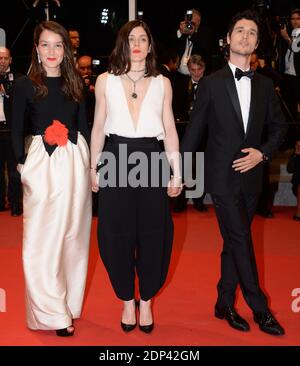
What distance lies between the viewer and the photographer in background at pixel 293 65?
8391 millimetres

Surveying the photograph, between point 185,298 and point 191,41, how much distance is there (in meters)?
4.87

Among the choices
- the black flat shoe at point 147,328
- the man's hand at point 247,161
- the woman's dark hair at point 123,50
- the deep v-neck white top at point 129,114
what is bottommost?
the black flat shoe at point 147,328

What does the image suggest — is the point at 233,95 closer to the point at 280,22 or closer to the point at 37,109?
the point at 37,109

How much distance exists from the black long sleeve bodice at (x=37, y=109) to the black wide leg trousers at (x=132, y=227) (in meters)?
0.31

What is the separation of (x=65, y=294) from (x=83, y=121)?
105 cm

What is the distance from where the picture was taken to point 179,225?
6.81 metres

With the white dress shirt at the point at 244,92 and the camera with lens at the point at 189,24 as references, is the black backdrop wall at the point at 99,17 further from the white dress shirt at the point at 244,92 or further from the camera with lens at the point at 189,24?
the white dress shirt at the point at 244,92

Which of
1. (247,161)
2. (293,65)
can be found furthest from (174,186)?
(293,65)

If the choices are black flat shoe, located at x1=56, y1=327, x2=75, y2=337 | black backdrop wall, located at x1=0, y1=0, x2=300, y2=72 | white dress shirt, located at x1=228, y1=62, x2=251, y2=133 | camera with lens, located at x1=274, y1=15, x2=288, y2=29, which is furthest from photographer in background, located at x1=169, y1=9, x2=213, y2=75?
black flat shoe, located at x1=56, y1=327, x2=75, y2=337

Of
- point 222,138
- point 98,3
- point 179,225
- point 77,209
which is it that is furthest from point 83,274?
point 98,3

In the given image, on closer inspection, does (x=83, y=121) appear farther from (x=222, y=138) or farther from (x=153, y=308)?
(x=153, y=308)

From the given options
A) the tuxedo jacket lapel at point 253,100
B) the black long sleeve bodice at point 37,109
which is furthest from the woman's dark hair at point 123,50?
the tuxedo jacket lapel at point 253,100

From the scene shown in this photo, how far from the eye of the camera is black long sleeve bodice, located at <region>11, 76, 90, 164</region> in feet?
12.2

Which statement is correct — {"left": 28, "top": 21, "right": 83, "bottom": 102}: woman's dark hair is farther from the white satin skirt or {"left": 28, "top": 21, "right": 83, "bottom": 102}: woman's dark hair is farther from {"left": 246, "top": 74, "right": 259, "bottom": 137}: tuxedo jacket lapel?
{"left": 246, "top": 74, "right": 259, "bottom": 137}: tuxedo jacket lapel
